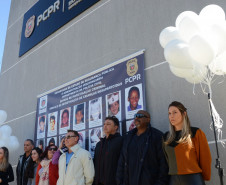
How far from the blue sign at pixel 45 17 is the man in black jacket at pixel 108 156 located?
3096 mm

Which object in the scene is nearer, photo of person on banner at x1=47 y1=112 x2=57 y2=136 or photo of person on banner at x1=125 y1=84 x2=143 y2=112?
photo of person on banner at x1=125 y1=84 x2=143 y2=112

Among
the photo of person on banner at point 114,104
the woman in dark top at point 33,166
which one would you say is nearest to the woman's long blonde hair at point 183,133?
the photo of person on banner at point 114,104

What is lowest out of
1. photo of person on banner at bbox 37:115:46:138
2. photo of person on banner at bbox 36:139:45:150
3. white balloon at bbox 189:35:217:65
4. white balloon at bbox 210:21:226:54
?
photo of person on banner at bbox 36:139:45:150

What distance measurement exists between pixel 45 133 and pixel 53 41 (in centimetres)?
228

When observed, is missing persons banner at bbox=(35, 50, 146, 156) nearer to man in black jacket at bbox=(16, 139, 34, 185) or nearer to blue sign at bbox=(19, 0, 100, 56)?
man in black jacket at bbox=(16, 139, 34, 185)

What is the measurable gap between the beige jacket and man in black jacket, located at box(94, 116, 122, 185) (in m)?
0.09

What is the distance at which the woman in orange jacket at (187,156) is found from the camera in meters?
2.12

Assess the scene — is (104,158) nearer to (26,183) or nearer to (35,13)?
(26,183)

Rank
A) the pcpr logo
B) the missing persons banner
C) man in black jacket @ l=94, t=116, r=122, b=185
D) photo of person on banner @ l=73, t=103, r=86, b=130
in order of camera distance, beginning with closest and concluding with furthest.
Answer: man in black jacket @ l=94, t=116, r=122, b=185 < the missing persons banner < photo of person on banner @ l=73, t=103, r=86, b=130 < the pcpr logo

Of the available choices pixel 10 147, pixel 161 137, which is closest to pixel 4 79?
pixel 10 147

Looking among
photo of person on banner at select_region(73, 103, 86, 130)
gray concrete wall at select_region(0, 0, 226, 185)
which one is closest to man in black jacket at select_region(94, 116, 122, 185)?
gray concrete wall at select_region(0, 0, 226, 185)

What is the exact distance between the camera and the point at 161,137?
2545mm

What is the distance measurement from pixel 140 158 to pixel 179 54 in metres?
1.09

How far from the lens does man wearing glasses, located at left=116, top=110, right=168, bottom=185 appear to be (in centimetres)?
238
